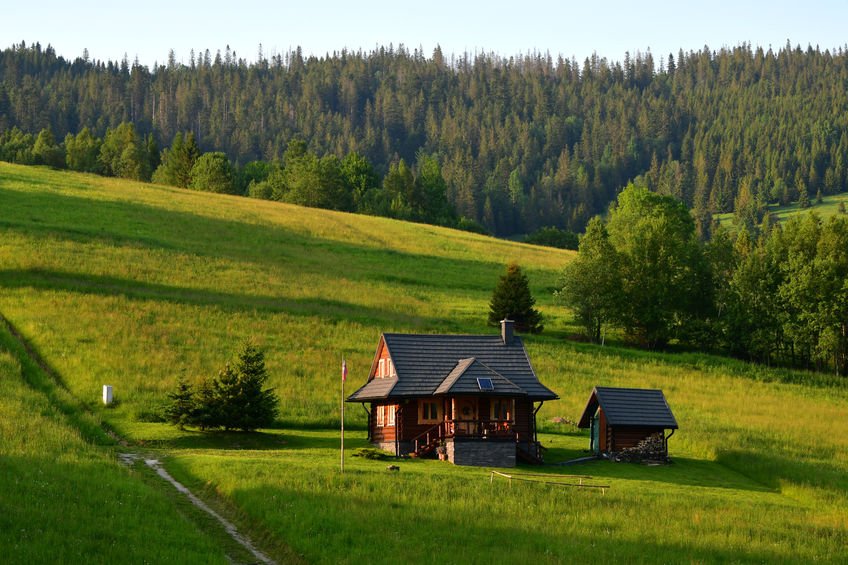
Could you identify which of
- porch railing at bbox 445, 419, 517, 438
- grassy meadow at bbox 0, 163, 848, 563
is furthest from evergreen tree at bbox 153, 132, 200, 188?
porch railing at bbox 445, 419, 517, 438

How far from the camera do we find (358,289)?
87.8 metres

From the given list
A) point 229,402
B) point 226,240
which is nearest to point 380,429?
point 229,402

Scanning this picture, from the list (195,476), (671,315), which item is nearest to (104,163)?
(671,315)

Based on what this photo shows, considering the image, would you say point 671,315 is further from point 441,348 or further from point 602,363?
point 441,348

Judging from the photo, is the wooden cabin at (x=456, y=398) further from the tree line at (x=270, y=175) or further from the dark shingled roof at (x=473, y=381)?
the tree line at (x=270, y=175)

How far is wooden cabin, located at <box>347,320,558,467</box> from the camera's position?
46.7 metres

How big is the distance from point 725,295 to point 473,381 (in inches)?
1909

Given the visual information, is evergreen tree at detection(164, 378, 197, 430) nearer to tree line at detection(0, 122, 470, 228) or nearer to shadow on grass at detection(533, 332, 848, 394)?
shadow on grass at detection(533, 332, 848, 394)

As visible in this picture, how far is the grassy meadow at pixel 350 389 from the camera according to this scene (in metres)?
29.5

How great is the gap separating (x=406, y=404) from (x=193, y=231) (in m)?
61.3

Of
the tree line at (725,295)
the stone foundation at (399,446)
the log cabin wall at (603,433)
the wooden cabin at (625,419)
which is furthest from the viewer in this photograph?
the tree line at (725,295)

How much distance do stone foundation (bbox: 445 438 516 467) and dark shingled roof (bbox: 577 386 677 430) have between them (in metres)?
6.43

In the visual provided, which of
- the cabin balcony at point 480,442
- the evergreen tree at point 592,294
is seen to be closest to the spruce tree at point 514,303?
the evergreen tree at point 592,294

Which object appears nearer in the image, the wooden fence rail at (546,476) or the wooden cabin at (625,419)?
the wooden fence rail at (546,476)
